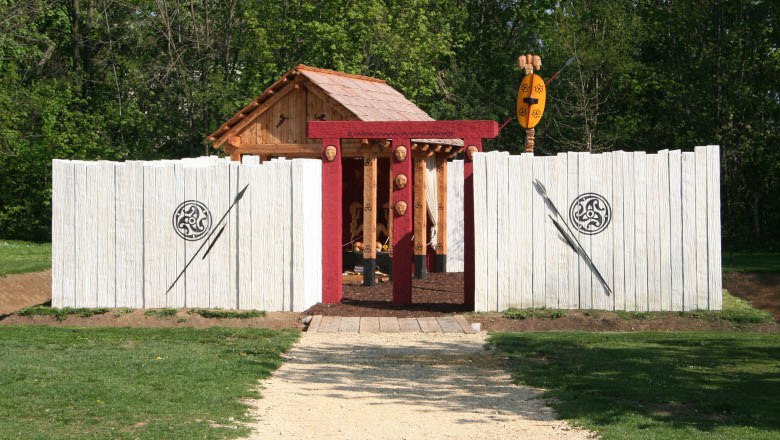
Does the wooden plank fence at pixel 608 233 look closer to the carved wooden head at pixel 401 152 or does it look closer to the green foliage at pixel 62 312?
the carved wooden head at pixel 401 152

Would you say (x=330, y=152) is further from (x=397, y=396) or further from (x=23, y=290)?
(x=397, y=396)

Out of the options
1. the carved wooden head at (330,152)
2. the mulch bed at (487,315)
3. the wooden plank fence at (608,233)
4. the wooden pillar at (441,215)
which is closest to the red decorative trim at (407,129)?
the carved wooden head at (330,152)

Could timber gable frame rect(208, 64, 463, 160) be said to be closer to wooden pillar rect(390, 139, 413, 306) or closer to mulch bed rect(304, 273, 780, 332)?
mulch bed rect(304, 273, 780, 332)

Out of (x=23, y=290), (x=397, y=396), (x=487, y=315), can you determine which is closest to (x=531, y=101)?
(x=487, y=315)

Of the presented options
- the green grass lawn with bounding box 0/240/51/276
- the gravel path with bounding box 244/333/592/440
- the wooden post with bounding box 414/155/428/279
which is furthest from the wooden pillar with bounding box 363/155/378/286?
the green grass lawn with bounding box 0/240/51/276

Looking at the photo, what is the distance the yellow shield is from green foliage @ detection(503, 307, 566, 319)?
8.12 m

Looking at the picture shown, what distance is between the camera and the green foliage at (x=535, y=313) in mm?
15273

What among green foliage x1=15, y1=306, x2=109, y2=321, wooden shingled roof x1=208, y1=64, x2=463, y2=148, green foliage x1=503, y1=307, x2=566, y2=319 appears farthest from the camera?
wooden shingled roof x1=208, y1=64, x2=463, y2=148

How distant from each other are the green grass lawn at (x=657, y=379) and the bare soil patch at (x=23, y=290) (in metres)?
8.58

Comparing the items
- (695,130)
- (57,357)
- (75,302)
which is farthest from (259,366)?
(695,130)

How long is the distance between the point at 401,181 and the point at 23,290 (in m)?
7.17

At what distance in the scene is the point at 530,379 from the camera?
1100 cm

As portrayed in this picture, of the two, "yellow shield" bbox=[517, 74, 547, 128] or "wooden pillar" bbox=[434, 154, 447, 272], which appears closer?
"wooden pillar" bbox=[434, 154, 447, 272]

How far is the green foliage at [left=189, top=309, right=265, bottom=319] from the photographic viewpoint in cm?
1555
